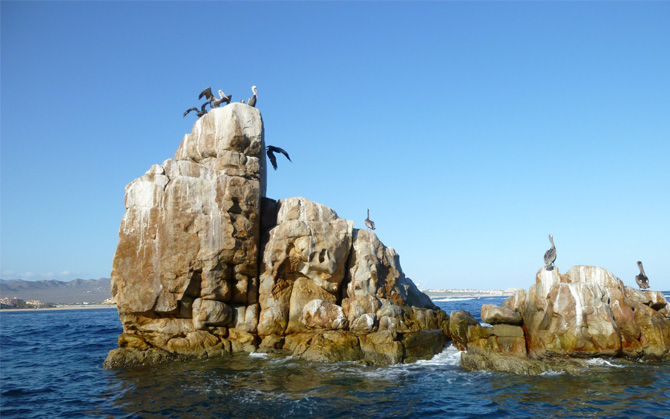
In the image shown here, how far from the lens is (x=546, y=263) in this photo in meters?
21.0

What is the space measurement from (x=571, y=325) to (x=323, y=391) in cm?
1049

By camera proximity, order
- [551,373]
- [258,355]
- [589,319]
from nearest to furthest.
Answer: [551,373]
[589,319]
[258,355]

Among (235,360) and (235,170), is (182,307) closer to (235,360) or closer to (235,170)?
(235,360)

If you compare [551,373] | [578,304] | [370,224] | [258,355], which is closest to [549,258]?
[578,304]

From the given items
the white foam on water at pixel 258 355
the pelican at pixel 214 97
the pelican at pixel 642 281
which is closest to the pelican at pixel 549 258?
the pelican at pixel 642 281

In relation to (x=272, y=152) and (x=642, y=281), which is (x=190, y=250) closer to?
(x=272, y=152)

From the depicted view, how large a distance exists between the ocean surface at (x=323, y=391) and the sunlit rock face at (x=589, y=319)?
83 cm

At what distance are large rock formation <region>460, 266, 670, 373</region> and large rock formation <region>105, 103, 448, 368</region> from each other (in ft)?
9.75

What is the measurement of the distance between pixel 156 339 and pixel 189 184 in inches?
276

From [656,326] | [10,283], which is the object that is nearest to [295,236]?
[656,326]

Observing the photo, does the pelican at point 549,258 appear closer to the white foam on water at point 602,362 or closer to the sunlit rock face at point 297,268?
the white foam on water at point 602,362

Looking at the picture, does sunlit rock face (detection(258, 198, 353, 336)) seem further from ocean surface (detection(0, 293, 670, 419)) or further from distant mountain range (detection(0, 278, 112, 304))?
distant mountain range (detection(0, 278, 112, 304))

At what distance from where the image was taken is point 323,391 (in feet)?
48.6

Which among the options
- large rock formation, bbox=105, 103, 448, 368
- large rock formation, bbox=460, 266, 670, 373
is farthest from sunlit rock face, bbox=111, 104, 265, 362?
large rock formation, bbox=460, 266, 670, 373
